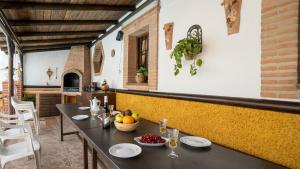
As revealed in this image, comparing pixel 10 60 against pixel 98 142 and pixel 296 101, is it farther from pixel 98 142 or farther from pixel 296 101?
pixel 296 101

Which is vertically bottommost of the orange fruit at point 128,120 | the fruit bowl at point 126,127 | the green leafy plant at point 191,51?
the fruit bowl at point 126,127

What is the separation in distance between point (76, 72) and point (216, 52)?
6.01 metres

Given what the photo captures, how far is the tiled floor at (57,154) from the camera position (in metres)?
2.78

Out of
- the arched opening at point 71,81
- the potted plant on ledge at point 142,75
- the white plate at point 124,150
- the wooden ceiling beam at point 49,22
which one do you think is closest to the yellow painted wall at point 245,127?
the white plate at point 124,150

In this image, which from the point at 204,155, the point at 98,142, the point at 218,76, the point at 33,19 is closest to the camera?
the point at 204,155

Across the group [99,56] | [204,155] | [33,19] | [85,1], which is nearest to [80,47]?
[99,56]

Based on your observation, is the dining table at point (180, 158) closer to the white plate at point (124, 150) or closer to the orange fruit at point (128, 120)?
the white plate at point (124, 150)

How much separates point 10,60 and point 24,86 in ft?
10.4

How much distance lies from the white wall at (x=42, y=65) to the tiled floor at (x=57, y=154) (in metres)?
3.94

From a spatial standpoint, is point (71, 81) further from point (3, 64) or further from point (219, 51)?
point (219, 51)

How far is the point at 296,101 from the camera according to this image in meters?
1.43

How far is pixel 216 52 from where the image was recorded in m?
2.12

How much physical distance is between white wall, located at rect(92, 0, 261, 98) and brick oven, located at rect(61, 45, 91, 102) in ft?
15.2

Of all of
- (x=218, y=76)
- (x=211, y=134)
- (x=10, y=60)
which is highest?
(x=10, y=60)
